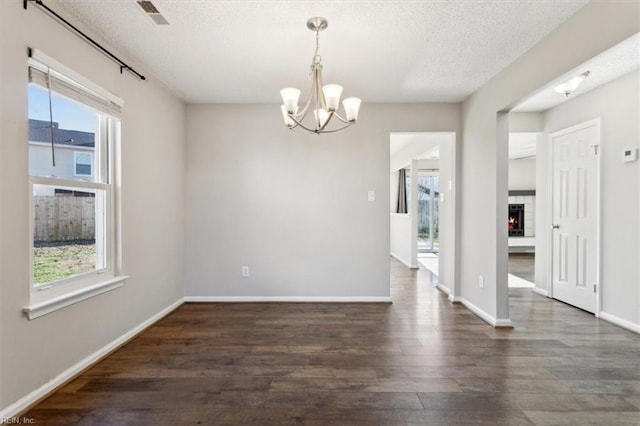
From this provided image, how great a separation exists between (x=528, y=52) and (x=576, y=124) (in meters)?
1.68

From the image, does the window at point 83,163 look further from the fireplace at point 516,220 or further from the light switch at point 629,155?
the fireplace at point 516,220

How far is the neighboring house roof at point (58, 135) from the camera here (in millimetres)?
1964

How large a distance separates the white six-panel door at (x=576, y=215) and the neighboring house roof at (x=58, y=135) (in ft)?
16.3

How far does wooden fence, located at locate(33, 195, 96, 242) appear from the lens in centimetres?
205

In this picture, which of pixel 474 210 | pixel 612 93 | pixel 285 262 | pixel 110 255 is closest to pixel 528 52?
pixel 612 93

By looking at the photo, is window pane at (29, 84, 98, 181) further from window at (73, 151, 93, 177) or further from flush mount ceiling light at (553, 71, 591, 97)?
flush mount ceiling light at (553, 71, 591, 97)

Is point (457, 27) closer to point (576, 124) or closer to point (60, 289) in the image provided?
point (576, 124)

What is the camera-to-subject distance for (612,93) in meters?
3.28

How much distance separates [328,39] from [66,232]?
2425mm

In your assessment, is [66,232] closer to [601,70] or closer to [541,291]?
[601,70]

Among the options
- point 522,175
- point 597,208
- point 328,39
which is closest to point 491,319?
point 597,208

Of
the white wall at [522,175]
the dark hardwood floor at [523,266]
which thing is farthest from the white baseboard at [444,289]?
the white wall at [522,175]

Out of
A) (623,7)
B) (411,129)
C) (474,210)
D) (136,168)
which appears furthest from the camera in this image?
(411,129)

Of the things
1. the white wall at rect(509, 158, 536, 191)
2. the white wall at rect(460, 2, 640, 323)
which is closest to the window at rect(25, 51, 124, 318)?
the white wall at rect(460, 2, 640, 323)
